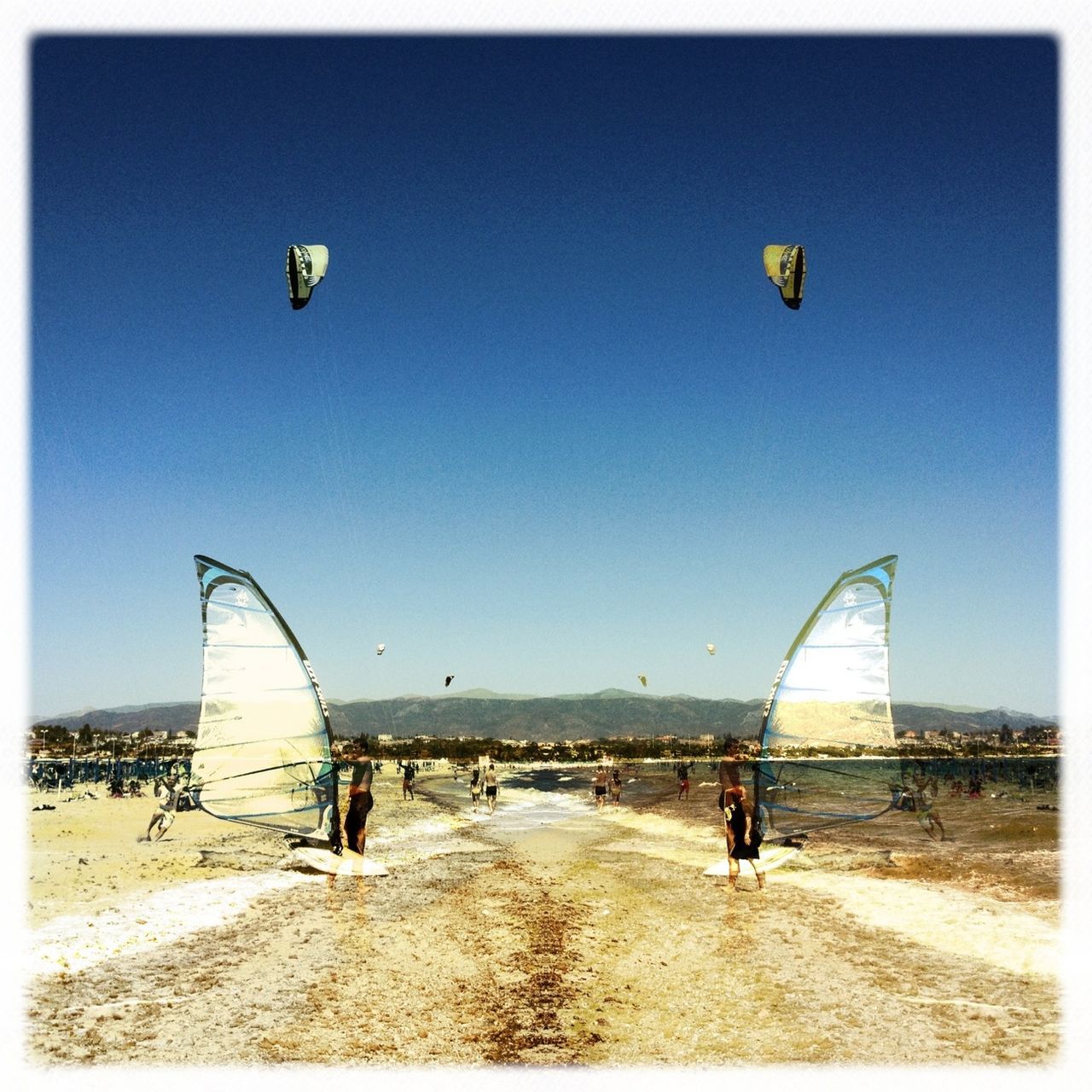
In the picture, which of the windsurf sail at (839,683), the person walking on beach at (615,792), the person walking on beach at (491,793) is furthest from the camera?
the person walking on beach at (615,792)

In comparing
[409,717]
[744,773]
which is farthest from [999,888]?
[409,717]

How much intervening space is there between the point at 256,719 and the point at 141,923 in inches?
147

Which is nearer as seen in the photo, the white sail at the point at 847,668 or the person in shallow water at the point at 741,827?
the white sail at the point at 847,668

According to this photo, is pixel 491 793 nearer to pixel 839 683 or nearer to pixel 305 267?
pixel 839 683

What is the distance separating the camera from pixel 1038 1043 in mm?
5465

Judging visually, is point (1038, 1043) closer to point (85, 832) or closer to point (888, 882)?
point (888, 882)

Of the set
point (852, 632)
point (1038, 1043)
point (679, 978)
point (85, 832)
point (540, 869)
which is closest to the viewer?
point (1038, 1043)

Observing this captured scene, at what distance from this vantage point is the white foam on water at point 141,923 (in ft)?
23.5

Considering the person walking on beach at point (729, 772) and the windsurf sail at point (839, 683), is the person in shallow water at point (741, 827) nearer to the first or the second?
the person walking on beach at point (729, 772)

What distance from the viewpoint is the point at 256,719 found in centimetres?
655

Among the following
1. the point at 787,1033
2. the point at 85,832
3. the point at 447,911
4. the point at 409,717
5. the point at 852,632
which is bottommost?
the point at 409,717

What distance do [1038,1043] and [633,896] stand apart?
18.2 feet

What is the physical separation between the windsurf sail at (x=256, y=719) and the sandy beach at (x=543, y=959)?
1558 mm

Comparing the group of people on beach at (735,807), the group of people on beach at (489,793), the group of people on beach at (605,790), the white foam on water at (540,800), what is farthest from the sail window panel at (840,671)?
the group of people on beach at (605,790)
